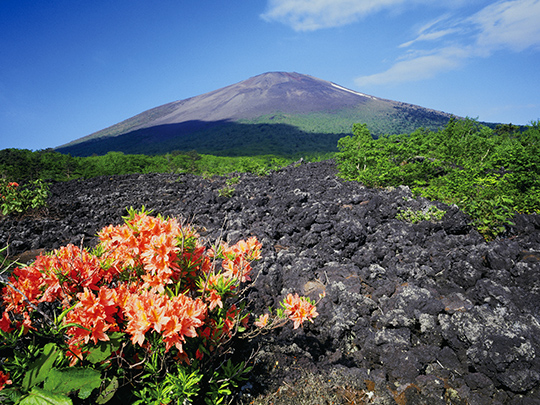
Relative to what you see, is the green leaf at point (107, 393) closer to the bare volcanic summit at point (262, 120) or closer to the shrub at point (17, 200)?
the shrub at point (17, 200)

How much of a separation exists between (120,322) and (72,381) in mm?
417

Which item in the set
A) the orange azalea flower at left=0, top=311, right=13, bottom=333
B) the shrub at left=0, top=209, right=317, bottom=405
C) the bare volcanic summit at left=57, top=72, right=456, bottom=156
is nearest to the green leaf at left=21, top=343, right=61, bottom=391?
the shrub at left=0, top=209, right=317, bottom=405

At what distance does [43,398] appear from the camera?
119cm

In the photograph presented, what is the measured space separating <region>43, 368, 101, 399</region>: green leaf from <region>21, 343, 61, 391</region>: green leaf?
42mm

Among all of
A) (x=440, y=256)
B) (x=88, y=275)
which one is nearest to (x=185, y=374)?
(x=88, y=275)

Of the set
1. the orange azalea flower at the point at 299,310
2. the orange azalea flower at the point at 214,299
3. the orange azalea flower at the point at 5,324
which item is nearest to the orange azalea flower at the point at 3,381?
the orange azalea flower at the point at 5,324

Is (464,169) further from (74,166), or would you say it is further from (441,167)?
(74,166)

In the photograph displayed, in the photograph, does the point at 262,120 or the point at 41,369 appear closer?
the point at 41,369

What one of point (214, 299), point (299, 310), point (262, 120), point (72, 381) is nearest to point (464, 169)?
point (299, 310)

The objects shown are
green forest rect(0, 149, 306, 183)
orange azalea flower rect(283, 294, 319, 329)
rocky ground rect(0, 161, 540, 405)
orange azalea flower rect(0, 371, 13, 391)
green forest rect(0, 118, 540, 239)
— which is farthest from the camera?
green forest rect(0, 149, 306, 183)

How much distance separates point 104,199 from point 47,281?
760 cm

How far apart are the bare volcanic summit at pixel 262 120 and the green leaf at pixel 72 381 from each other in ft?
126

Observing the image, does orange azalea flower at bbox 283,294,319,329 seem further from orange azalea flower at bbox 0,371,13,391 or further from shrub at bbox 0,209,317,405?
orange azalea flower at bbox 0,371,13,391

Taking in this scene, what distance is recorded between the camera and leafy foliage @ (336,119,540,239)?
16.0 feet
